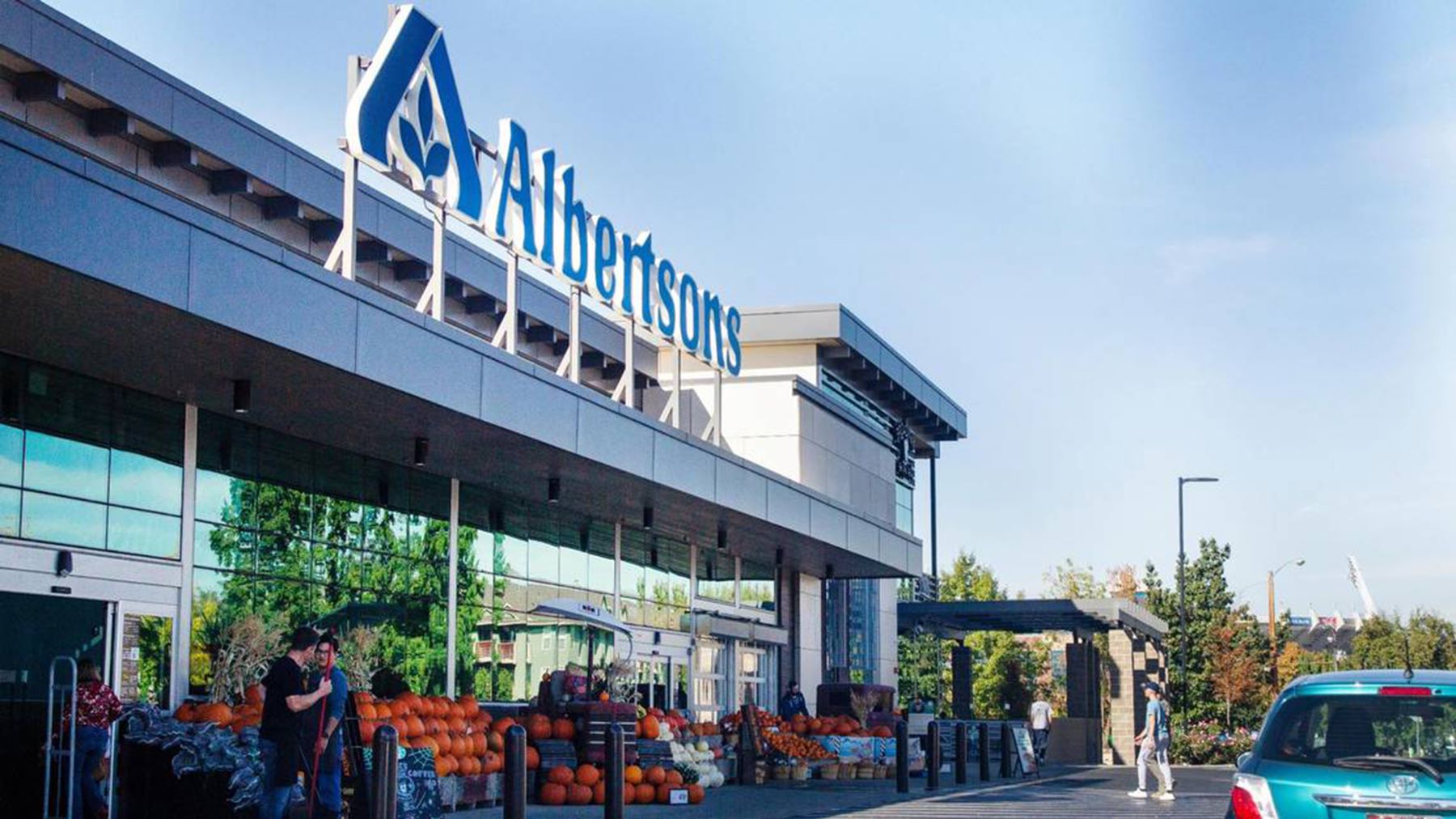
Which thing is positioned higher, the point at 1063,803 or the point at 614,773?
the point at 614,773

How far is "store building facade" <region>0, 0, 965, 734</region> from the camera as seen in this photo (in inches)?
595

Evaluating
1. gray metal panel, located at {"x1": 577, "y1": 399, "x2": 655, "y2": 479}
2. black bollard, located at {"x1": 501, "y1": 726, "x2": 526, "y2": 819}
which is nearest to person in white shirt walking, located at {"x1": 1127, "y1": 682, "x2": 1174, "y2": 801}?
gray metal panel, located at {"x1": 577, "y1": 399, "x2": 655, "y2": 479}

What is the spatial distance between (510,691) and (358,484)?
4.98 m

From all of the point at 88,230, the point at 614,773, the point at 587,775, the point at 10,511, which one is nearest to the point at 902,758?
the point at 587,775

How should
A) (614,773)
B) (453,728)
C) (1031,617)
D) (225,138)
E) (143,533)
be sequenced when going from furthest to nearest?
1. (1031,617)
2. (225,138)
3. (453,728)
4. (143,533)
5. (614,773)

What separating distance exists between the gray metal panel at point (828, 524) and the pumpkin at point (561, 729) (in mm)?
9001

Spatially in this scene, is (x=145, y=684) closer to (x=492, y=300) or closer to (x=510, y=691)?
(x=510, y=691)

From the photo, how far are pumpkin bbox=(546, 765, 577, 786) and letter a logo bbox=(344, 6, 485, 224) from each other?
6.76m

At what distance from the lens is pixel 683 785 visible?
23531 millimetres

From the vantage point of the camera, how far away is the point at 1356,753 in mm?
10180

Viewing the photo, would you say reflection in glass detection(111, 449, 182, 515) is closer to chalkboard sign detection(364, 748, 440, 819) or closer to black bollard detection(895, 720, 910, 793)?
chalkboard sign detection(364, 748, 440, 819)

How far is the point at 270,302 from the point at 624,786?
8.89 metres

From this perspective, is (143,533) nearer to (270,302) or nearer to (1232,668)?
(270,302)

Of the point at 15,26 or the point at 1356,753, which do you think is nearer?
the point at 1356,753
